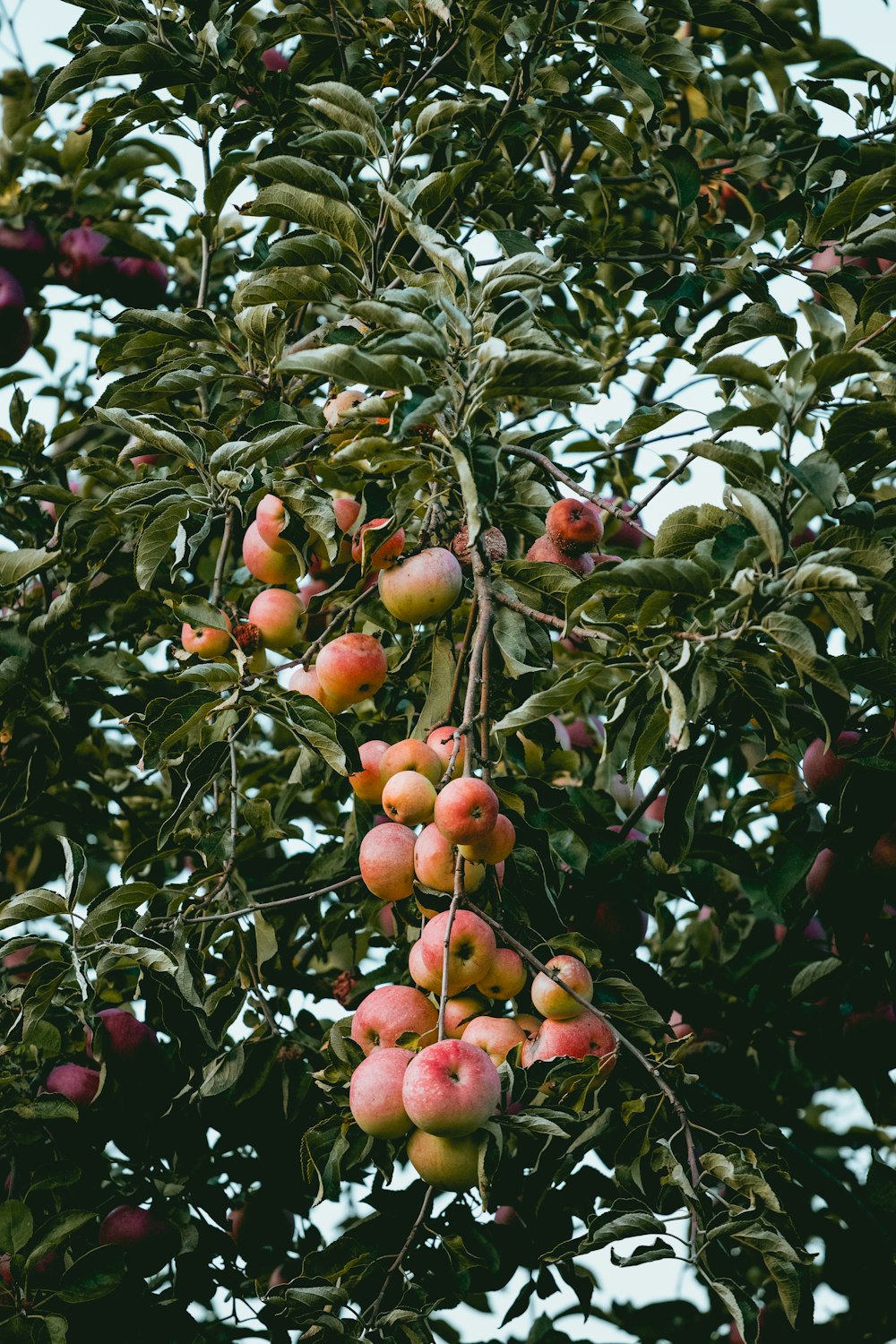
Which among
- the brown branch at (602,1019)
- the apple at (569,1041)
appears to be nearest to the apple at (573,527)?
the brown branch at (602,1019)

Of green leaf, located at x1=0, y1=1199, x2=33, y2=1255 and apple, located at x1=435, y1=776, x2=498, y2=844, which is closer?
apple, located at x1=435, y1=776, x2=498, y2=844

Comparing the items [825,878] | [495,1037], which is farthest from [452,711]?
[825,878]

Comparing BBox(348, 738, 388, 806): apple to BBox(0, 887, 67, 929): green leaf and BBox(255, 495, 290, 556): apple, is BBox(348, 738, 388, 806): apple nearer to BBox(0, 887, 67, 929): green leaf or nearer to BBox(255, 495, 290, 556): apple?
BBox(255, 495, 290, 556): apple

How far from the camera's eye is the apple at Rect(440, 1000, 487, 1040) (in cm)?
163

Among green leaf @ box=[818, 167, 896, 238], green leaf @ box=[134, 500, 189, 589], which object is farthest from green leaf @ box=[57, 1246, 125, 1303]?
green leaf @ box=[818, 167, 896, 238]

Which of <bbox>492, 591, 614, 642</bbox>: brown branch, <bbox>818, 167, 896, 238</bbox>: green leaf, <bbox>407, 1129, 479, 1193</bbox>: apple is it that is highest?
<bbox>818, 167, 896, 238</bbox>: green leaf

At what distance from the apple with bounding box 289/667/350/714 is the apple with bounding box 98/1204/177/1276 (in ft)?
3.10

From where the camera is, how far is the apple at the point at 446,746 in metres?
1.65

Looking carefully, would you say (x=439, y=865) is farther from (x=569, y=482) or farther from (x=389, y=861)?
(x=569, y=482)

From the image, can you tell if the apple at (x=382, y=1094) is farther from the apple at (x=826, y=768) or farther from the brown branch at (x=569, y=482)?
the apple at (x=826, y=768)

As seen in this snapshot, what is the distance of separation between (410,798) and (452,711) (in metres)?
0.26

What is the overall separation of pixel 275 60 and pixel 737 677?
245cm

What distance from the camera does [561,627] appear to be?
1.60 m

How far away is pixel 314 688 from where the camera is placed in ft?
6.15
